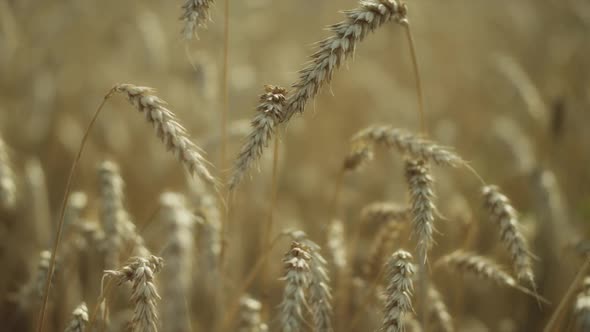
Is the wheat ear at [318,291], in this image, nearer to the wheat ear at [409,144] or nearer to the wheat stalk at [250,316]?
the wheat stalk at [250,316]

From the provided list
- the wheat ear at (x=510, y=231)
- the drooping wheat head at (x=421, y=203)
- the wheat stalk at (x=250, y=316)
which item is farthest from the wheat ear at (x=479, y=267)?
the wheat stalk at (x=250, y=316)

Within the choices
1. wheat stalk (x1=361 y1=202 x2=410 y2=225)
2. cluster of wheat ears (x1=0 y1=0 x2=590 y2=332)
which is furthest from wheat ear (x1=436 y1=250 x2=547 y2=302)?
wheat stalk (x1=361 y1=202 x2=410 y2=225)

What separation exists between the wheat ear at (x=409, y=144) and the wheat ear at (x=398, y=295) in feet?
1.14

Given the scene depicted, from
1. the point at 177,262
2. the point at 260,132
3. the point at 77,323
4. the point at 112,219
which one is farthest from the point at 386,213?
the point at 77,323

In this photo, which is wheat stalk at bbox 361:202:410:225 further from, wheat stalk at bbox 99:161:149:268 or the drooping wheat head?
wheat stalk at bbox 99:161:149:268

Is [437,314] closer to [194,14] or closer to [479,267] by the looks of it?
[479,267]

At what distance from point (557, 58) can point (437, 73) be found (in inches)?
49.7

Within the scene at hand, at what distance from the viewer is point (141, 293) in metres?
1.44

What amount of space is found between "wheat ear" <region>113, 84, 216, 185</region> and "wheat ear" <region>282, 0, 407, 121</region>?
287 mm

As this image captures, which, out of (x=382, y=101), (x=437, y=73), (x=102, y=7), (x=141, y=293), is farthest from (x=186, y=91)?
(x=141, y=293)

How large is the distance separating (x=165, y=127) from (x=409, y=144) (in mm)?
833

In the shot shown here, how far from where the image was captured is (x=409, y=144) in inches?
71.5

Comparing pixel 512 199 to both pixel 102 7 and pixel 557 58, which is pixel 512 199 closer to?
pixel 557 58

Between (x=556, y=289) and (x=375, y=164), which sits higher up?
(x=375, y=164)
